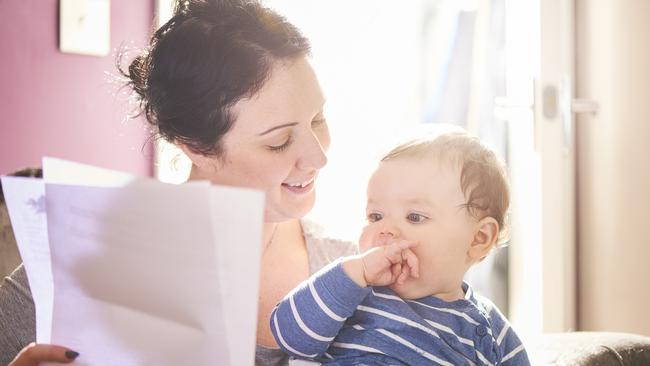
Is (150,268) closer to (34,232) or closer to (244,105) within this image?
(34,232)

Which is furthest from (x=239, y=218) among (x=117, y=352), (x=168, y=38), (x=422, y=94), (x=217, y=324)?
(x=422, y=94)

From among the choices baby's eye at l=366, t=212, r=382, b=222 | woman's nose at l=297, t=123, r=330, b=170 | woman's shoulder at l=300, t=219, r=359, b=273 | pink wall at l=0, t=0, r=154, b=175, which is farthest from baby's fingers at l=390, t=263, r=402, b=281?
pink wall at l=0, t=0, r=154, b=175

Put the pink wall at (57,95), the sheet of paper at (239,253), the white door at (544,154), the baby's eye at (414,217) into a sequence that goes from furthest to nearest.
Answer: the pink wall at (57,95) → the white door at (544,154) → the baby's eye at (414,217) → the sheet of paper at (239,253)

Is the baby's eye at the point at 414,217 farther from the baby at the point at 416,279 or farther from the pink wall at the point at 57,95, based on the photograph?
the pink wall at the point at 57,95

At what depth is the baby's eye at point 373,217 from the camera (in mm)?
1288

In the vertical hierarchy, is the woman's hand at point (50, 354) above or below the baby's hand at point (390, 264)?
below

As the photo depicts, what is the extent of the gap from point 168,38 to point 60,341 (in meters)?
0.70

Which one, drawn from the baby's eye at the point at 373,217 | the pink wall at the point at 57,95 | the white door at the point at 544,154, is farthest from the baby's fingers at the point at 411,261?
the pink wall at the point at 57,95

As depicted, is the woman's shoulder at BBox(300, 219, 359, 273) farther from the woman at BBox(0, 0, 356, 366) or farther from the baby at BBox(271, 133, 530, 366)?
the baby at BBox(271, 133, 530, 366)

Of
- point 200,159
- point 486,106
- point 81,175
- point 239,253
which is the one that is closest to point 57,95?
point 200,159

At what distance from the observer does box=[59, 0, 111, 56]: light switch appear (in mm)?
3209

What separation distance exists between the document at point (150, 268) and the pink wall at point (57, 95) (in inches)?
77.3

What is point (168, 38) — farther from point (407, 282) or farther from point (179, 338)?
point (179, 338)

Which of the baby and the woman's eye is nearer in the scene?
the baby
